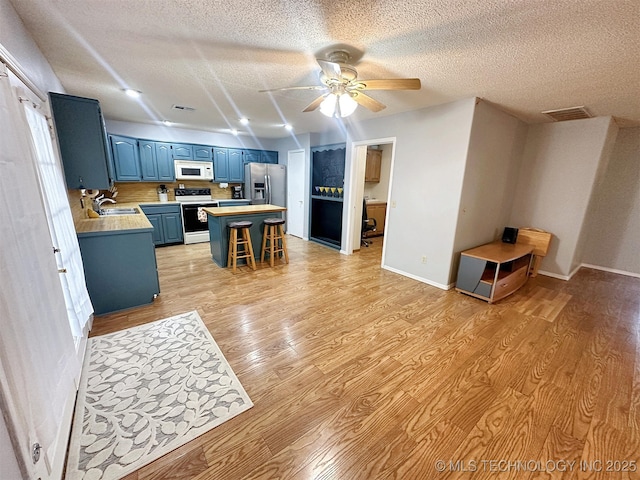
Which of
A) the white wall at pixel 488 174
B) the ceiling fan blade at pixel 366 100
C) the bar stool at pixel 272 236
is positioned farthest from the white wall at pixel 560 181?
the bar stool at pixel 272 236

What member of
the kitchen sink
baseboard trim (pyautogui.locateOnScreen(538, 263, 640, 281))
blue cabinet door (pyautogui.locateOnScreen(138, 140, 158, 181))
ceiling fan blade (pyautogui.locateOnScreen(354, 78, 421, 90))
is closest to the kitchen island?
the kitchen sink

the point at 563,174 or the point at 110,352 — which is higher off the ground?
the point at 563,174

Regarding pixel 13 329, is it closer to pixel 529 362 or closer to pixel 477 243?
pixel 529 362

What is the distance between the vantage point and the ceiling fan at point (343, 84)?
1.91 metres

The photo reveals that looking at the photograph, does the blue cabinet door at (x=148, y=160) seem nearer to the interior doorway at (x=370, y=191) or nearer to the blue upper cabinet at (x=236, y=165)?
the blue upper cabinet at (x=236, y=165)

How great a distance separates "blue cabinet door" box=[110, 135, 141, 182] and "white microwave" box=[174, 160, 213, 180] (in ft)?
2.28

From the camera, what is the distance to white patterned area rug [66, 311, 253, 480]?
136 centimetres

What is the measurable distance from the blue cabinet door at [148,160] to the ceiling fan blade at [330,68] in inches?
178

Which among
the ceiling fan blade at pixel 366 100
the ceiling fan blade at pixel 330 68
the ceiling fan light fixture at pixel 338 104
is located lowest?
the ceiling fan light fixture at pixel 338 104

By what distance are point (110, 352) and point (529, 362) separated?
3531mm

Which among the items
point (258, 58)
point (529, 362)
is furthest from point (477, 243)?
point (258, 58)

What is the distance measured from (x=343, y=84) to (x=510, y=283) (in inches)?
127

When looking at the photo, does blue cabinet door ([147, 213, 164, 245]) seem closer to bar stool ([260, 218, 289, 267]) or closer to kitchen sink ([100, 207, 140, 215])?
kitchen sink ([100, 207, 140, 215])

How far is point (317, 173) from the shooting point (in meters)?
5.54
